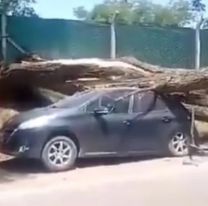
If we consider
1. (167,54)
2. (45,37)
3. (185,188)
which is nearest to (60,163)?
(185,188)

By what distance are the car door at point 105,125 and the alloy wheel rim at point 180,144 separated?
1248 millimetres

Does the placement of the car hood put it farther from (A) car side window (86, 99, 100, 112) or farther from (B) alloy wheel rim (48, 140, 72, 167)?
(B) alloy wheel rim (48, 140, 72, 167)

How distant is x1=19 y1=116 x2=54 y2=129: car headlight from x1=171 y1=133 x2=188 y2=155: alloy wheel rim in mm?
2865

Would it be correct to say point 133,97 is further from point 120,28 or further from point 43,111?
point 120,28

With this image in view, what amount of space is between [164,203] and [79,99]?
4.47m

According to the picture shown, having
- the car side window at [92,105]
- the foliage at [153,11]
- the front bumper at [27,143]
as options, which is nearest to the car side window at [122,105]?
the car side window at [92,105]

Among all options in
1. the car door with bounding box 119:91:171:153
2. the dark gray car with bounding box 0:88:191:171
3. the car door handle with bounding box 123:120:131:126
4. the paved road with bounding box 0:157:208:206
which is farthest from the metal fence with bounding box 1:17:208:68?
the paved road with bounding box 0:157:208:206

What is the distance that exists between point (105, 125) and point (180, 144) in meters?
1.85

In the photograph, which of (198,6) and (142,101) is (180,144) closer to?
(142,101)

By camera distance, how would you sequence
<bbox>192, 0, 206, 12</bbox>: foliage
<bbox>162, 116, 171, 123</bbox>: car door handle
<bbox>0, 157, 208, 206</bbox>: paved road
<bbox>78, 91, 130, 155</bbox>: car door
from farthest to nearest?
<bbox>192, 0, 206, 12</bbox>: foliage, <bbox>162, 116, 171, 123</bbox>: car door handle, <bbox>78, 91, 130, 155</bbox>: car door, <bbox>0, 157, 208, 206</bbox>: paved road

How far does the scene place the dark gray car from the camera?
12.9m

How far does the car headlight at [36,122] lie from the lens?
509 inches

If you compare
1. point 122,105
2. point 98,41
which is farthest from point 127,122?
point 98,41

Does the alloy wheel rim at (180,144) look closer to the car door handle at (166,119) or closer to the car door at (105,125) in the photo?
the car door handle at (166,119)
